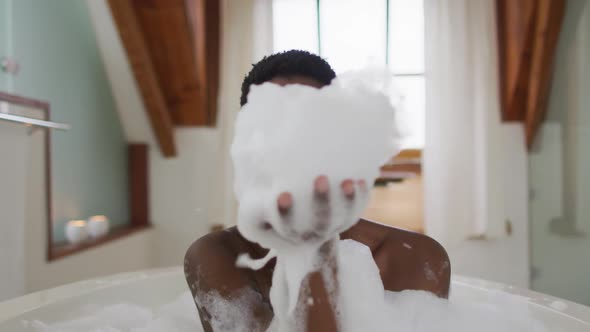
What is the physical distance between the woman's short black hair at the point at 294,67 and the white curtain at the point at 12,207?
1.10 meters

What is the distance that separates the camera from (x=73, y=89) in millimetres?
2146

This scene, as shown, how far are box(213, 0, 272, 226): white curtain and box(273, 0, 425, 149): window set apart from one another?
30 centimetres

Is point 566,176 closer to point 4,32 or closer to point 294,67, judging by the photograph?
point 294,67

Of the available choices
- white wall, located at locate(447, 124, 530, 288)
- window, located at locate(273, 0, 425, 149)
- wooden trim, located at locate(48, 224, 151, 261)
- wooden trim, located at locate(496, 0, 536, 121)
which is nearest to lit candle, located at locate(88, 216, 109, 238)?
wooden trim, located at locate(48, 224, 151, 261)

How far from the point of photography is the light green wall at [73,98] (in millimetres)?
1803

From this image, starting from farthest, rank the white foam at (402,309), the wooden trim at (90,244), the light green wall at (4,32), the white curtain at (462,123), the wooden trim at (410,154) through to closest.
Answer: the wooden trim at (410,154) → the white curtain at (462,123) → the wooden trim at (90,244) → the light green wall at (4,32) → the white foam at (402,309)

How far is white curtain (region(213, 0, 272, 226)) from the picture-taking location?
8.38 feet

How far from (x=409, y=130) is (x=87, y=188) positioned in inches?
80.2

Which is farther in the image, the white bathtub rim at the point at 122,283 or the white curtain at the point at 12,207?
the white curtain at the point at 12,207

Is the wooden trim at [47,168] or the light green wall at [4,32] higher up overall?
the light green wall at [4,32]

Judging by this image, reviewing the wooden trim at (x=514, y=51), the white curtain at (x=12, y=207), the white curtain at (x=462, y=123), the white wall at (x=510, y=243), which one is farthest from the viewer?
the white wall at (x=510, y=243)

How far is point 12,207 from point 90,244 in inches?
24.0

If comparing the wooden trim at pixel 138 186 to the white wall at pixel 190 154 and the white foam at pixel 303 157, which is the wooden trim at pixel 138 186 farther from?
the white foam at pixel 303 157

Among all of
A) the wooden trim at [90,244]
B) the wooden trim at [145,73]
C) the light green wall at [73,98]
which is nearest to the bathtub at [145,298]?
the wooden trim at [90,244]
